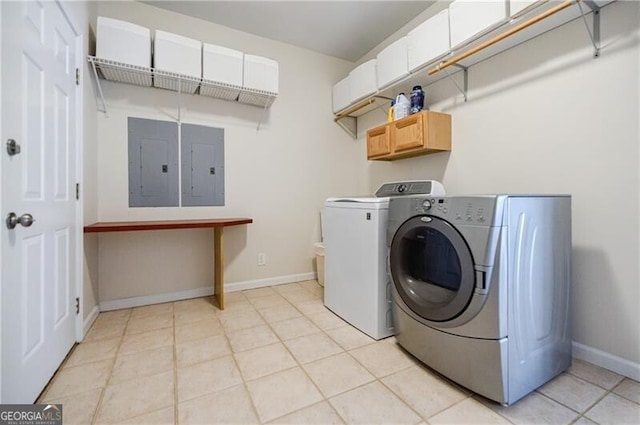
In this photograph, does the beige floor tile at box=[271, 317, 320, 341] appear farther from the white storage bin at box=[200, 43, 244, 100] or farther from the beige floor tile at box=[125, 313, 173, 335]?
the white storage bin at box=[200, 43, 244, 100]

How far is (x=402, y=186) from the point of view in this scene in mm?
2182

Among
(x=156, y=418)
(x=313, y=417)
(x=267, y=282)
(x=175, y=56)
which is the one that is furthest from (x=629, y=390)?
(x=175, y=56)

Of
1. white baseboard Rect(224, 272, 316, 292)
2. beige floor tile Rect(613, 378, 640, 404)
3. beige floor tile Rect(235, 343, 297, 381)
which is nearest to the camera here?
beige floor tile Rect(613, 378, 640, 404)

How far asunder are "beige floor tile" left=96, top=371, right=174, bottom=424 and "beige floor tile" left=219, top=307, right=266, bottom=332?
59cm

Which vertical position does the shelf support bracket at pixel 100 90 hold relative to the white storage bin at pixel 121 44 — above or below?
below

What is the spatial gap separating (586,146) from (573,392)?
125 centimetres

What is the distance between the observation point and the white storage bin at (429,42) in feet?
6.24

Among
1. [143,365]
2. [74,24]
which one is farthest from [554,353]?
[74,24]

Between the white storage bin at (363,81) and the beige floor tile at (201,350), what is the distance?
2439 millimetres

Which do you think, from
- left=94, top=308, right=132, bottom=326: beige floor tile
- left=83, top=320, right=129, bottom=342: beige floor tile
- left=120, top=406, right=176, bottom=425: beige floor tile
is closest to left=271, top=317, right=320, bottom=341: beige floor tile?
left=120, top=406, right=176, bottom=425: beige floor tile

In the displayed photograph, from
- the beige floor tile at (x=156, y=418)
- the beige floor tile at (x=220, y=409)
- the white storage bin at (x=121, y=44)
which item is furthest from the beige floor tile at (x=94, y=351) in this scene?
the white storage bin at (x=121, y=44)

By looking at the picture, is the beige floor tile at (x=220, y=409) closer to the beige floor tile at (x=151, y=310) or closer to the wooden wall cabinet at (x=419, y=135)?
the beige floor tile at (x=151, y=310)

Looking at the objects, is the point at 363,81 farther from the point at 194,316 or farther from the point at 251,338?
the point at 194,316

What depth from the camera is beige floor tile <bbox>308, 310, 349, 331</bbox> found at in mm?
1983
